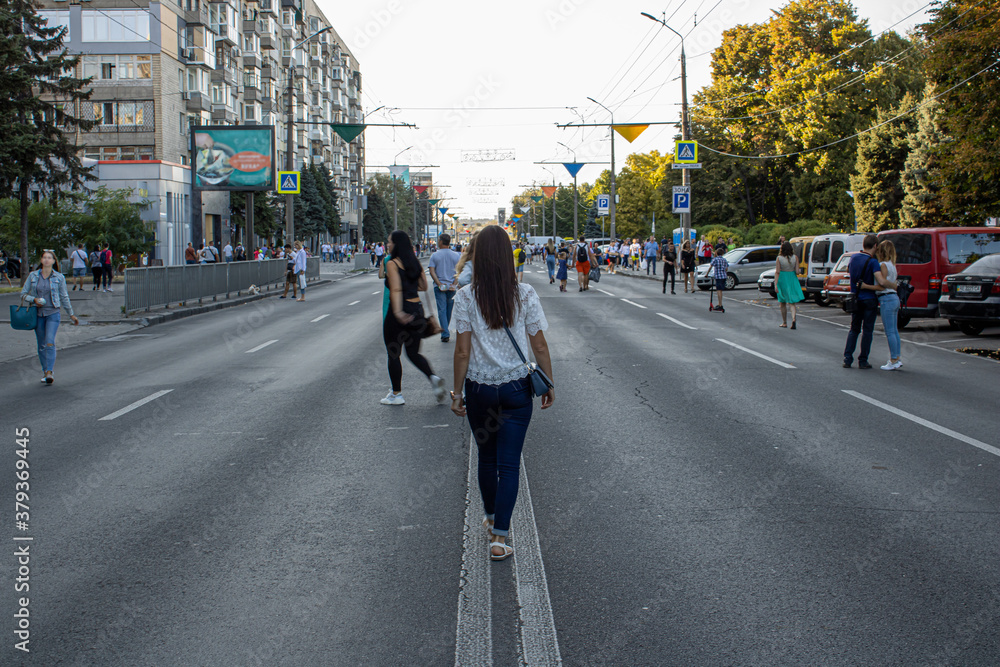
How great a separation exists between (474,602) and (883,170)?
48.0m

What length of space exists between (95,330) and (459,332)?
16015 mm

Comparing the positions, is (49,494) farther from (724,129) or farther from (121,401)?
(724,129)

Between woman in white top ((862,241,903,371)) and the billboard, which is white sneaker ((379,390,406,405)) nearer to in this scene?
woman in white top ((862,241,903,371))

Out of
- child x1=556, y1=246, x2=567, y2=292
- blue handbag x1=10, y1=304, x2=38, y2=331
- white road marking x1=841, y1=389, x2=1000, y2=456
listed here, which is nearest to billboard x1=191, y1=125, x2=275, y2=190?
child x1=556, y1=246, x2=567, y2=292

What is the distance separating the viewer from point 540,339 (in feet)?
15.0

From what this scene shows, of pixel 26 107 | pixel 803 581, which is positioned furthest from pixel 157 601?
pixel 26 107

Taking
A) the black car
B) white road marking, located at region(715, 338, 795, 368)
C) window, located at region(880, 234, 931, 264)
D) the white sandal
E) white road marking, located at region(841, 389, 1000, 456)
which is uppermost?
window, located at region(880, 234, 931, 264)

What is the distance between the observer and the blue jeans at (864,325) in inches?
463

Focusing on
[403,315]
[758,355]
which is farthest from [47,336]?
[758,355]

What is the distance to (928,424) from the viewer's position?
26.8ft

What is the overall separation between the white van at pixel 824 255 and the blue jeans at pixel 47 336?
19875 millimetres

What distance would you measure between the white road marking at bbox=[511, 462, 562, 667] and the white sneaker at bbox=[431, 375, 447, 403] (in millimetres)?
3687

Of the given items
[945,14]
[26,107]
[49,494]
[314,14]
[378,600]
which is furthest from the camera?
[314,14]

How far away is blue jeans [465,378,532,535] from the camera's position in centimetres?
448
